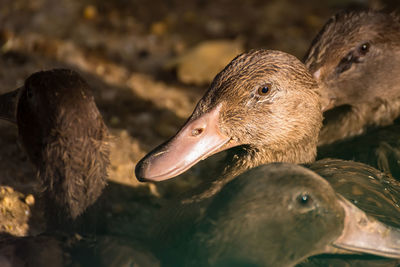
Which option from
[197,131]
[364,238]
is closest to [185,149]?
[197,131]

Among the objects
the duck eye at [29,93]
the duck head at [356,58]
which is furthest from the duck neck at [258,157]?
the duck eye at [29,93]

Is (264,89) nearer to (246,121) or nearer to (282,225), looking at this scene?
(246,121)

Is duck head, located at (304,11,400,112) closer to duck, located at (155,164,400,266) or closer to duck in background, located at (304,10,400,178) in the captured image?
duck in background, located at (304,10,400,178)

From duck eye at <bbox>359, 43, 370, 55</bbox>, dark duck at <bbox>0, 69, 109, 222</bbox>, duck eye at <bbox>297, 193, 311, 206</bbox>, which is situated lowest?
dark duck at <bbox>0, 69, 109, 222</bbox>

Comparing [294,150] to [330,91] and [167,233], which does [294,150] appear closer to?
[330,91]

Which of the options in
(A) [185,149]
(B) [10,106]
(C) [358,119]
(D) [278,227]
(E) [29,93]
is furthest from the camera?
(C) [358,119]

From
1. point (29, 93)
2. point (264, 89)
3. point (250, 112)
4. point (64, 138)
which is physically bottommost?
point (64, 138)

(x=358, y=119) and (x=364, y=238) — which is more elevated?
(x=358, y=119)

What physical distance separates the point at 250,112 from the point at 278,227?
740mm

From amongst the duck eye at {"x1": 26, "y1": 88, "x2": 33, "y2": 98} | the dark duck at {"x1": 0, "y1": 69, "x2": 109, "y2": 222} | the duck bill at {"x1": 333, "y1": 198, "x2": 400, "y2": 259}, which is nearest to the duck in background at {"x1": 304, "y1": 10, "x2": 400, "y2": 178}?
the duck bill at {"x1": 333, "y1": 198, "x2": 400, "y2": 259}

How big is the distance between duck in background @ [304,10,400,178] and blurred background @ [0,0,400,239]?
471 mm

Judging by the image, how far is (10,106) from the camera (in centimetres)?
317

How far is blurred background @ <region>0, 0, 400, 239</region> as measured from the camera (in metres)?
3.99

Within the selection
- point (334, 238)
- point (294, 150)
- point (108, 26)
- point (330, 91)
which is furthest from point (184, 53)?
point (334, 238)
